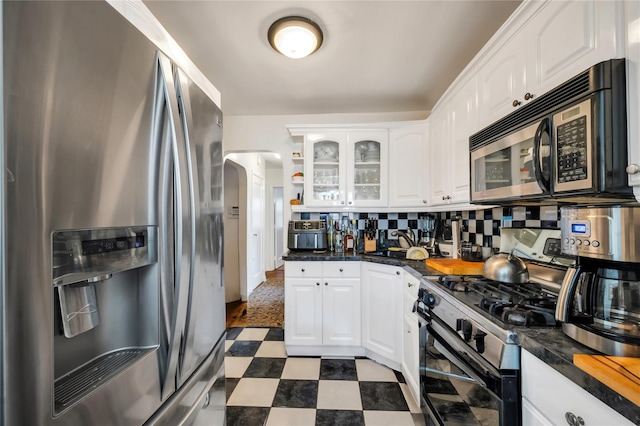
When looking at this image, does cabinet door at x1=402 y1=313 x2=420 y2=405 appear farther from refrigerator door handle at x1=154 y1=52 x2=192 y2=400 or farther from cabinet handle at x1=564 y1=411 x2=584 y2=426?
refrigerator door handle at x1=154 y1=52 x2=192 y2=400

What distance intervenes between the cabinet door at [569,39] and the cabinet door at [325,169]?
1728mm

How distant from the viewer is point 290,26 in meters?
1.64

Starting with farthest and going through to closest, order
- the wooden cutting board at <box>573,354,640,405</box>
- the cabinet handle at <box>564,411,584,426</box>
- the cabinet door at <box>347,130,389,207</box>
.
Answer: the cabinet door at <box>347,130,389,207</box> < the cabinet handle at <box>564,411,584,426</box> < the wooden cutting board at <box>573,354,640,405</box>

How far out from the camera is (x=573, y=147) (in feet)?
3.10

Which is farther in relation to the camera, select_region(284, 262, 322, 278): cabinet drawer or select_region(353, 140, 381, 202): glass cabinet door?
select_region(353, 140, 381, 202): glass cabinet door

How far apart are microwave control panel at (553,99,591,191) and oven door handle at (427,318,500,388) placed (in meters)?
0.69

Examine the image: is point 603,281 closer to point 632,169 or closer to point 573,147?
point 632,169

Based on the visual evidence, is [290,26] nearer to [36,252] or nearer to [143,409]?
[36,252]

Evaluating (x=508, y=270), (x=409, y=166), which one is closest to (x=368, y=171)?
(x=409, y=166)

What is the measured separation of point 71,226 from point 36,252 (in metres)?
0.07

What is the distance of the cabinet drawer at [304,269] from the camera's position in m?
2.45

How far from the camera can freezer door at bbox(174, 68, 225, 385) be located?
2.66 ft

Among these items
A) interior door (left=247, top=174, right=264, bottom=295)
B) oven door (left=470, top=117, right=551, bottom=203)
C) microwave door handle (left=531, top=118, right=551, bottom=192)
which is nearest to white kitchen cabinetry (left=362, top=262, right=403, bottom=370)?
oven door (left=470, top=117, right=551, bottom=203)

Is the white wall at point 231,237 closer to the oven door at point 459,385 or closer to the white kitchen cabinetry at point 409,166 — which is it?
the white kitchen cabinetry at point 409,166
